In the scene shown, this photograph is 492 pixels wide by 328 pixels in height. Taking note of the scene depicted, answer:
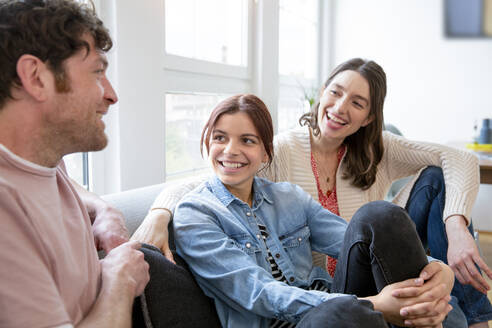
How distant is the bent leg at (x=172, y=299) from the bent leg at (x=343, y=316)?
0.25 metres

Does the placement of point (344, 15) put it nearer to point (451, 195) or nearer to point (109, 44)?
point (451, 195)

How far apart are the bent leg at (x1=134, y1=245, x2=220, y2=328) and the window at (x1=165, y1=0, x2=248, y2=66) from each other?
1.43m

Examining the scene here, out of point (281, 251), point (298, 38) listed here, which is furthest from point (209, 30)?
point (281, 251)

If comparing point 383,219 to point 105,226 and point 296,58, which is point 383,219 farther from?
point 296,58

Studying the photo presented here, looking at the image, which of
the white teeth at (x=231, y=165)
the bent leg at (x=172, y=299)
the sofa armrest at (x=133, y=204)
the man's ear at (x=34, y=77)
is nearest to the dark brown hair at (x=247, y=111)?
the white teeth at (x=231, y=165)

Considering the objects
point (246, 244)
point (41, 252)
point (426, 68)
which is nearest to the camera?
point (41, 252)

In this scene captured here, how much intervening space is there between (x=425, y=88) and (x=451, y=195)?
8.24 ft

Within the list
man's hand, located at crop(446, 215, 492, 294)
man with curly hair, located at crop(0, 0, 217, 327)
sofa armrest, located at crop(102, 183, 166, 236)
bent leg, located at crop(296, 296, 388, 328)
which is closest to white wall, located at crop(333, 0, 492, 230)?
man's hand, located at crop(446, 215, 492, 294)

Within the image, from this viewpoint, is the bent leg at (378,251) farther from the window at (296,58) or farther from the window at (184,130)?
the window at (296,58)

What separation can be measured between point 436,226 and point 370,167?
341 millimetres

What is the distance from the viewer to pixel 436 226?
174 cm

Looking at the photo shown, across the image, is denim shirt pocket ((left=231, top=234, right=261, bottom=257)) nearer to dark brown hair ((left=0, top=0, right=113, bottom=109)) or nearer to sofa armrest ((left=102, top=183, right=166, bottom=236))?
sofa armrest ((left=102, top=183, right=166, bottom=236))

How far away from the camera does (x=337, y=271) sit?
1295 mm

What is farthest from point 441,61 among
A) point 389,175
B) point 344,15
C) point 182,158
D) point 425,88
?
point 182,158
